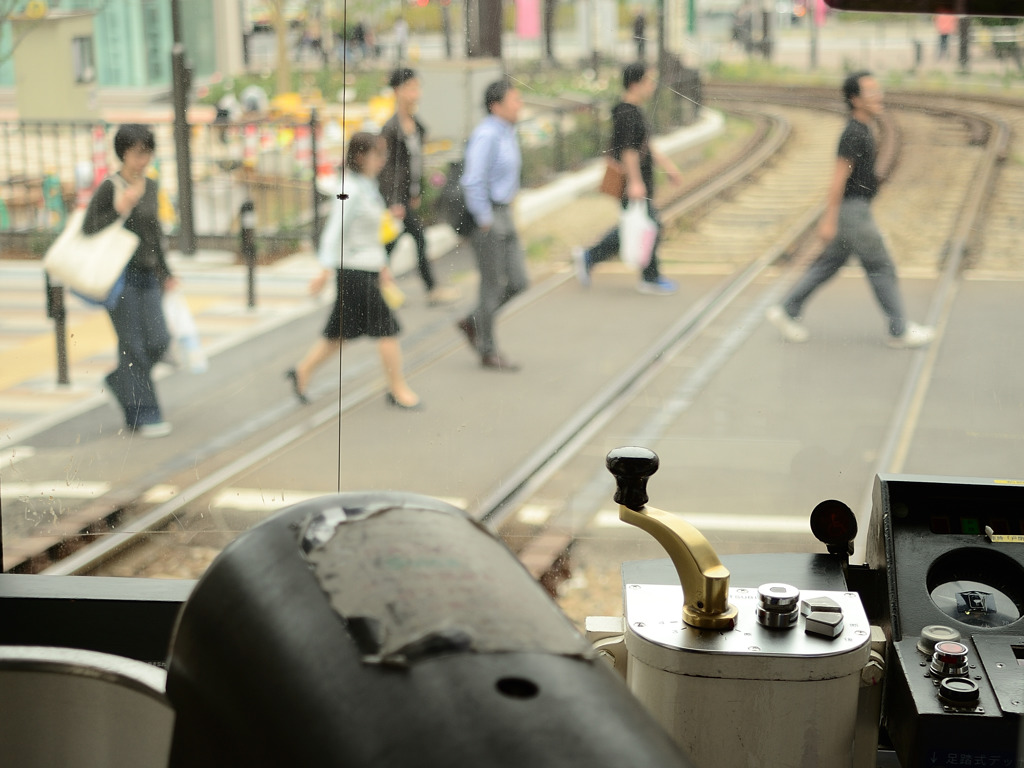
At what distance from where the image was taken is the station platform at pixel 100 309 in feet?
8.17

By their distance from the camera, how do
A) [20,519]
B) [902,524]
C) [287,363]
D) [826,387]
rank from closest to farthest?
[902,524] → [20,519] → [826,387] → [287,363]

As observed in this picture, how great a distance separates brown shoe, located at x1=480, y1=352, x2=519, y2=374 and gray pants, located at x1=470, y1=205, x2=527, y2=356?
3 centimetres

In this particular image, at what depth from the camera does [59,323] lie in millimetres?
2967

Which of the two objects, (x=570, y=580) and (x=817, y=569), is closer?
(x=817, y=569)

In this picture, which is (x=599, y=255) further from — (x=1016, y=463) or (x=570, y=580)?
(x=1016, y=463)

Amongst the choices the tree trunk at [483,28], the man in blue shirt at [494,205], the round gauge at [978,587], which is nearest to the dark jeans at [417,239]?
the man in blue shirt at [494,205]

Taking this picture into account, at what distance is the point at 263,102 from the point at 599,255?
1.08 m

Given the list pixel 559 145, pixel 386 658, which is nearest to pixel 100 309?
pixel 559 145

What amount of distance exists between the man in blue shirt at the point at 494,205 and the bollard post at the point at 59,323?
3.52ft

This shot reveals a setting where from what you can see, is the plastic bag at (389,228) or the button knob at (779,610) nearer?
the button knob at (779,610)

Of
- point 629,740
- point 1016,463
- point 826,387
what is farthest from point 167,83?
point 629,740

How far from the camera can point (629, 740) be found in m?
0.56

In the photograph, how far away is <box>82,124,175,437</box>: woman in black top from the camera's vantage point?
245cm

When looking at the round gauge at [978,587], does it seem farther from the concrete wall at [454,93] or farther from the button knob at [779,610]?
the concrete wall at [454,93]
